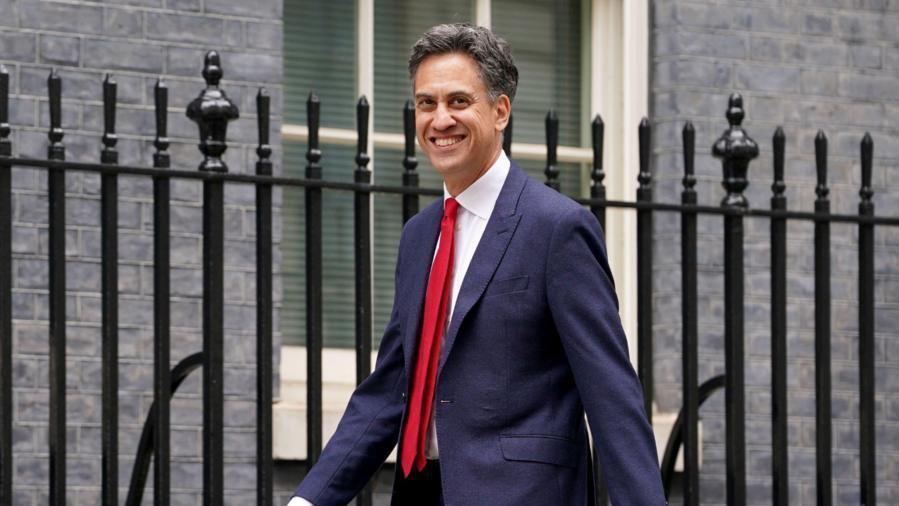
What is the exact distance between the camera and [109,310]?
478cm

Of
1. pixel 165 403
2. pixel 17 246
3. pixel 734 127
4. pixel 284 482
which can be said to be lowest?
pixel 284 482

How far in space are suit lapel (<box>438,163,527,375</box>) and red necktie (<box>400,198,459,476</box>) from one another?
3 cm

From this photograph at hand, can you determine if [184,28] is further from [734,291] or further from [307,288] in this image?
[734,291]

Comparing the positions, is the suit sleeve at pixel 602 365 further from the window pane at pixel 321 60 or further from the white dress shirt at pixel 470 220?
the window pane at pixel 321 60

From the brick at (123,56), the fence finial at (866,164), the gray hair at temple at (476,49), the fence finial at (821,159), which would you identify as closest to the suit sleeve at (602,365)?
the gray hair at temple at (476,49)

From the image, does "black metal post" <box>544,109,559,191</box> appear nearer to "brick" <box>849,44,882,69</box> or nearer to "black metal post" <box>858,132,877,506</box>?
"black metal post" <box>858,132,877,506</box>

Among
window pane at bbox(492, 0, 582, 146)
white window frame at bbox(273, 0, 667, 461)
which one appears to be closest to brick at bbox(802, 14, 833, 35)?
white window frame at bbox(273, 0, 667, 461)

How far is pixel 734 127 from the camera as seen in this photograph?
559cm

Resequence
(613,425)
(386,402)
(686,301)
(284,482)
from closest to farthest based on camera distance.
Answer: (613,425), (386,402), (686,301), (284,482)

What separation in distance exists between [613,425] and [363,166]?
185 cm

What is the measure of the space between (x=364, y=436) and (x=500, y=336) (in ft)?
1.51

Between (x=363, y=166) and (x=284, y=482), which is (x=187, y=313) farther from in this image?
(x=363, y=166)

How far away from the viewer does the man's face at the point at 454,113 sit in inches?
141

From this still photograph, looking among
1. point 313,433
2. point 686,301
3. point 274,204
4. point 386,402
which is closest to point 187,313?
point 274,204
